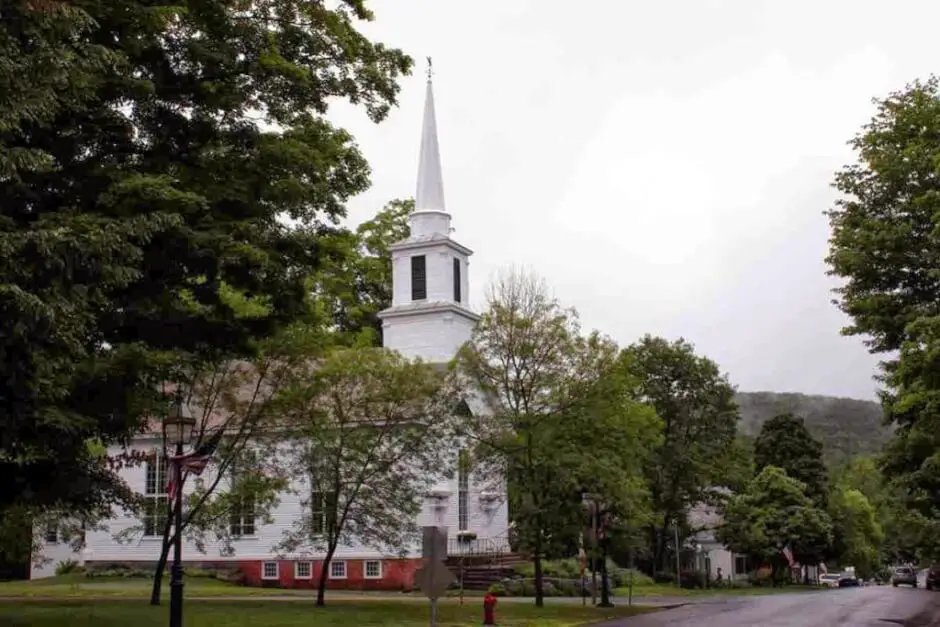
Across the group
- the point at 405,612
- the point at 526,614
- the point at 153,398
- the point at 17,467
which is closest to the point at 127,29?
the point at 153,398

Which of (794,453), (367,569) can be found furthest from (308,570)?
(794,453)

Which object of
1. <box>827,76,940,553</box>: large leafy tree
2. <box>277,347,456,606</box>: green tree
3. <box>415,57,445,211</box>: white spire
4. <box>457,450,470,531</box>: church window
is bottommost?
<box>457,450,470,531</box>: church window

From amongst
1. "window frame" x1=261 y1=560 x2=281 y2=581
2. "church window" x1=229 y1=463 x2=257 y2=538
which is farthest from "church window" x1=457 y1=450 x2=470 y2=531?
"church window" x1=229 y1=463 x2=257 y2=538

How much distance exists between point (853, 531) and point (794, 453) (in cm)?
991

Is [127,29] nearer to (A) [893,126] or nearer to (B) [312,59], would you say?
(B) [312,59]

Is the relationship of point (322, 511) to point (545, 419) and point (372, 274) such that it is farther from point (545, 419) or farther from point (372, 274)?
point (372, 274)

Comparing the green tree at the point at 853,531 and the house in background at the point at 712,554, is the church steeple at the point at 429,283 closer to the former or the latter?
the house in background at the point at 712,554

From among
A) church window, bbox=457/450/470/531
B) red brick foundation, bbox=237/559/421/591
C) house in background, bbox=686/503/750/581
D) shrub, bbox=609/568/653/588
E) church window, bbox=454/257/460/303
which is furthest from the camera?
house in background, bbox=686/503/750/581

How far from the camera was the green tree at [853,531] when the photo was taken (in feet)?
220

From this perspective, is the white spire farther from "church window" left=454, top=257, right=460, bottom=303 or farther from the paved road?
the paved road

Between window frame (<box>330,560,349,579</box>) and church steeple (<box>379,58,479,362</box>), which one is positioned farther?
church steeple (<box>379,58,479,362</box>)

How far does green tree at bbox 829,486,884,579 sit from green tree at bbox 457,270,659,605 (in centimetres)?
3835

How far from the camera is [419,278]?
48.3m

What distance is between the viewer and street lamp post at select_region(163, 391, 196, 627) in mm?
14922
